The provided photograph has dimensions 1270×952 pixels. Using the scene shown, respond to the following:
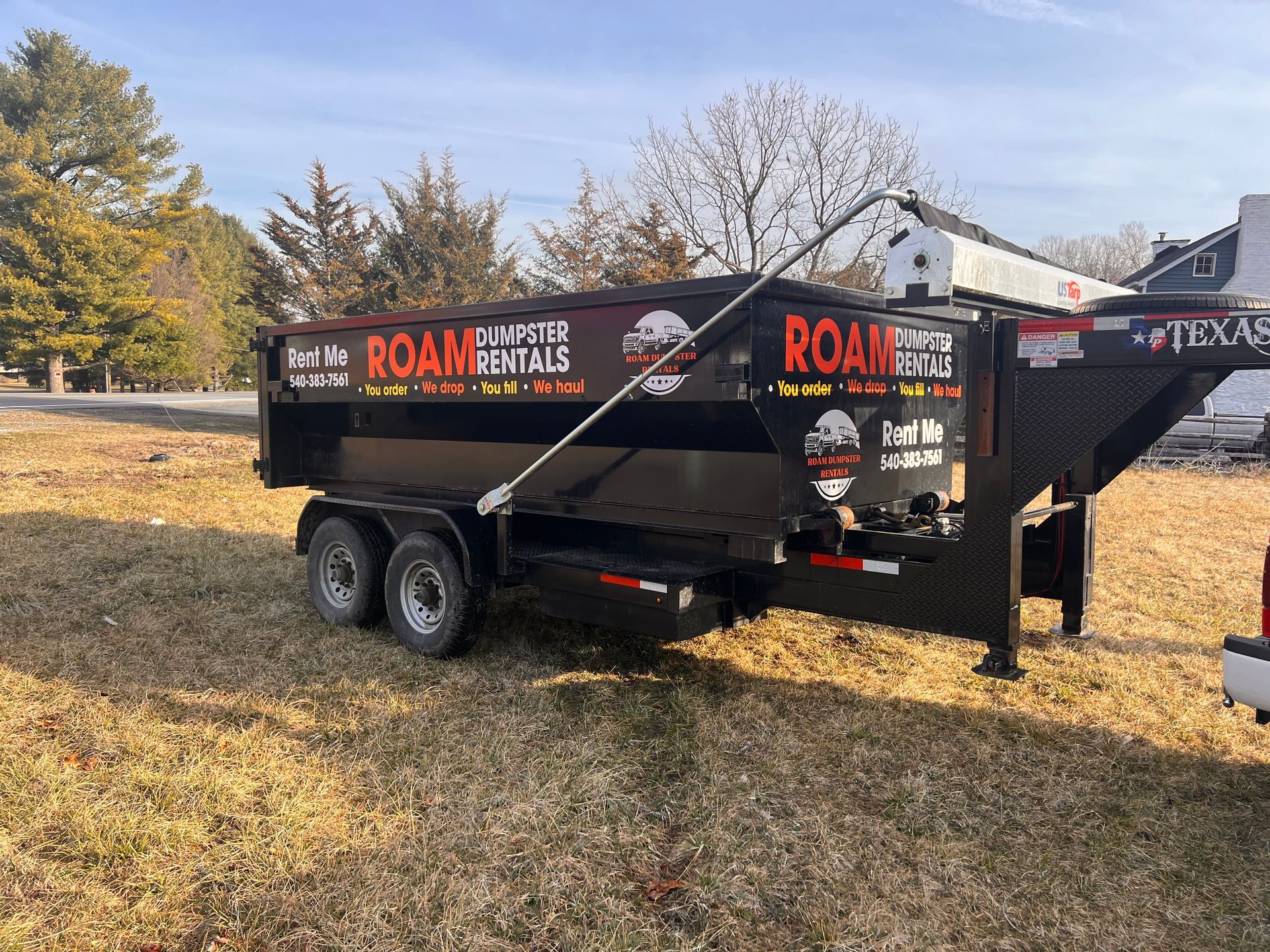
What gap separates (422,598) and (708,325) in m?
2.97

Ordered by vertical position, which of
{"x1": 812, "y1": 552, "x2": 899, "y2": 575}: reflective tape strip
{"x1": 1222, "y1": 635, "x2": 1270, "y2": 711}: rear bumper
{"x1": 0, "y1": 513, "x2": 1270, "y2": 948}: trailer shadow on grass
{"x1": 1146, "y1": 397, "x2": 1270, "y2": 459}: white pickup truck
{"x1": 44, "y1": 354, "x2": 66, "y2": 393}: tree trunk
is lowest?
{"x1": 0, "y1": 513, "x2": 1270, "y2": 948}: trailer shadow on grass

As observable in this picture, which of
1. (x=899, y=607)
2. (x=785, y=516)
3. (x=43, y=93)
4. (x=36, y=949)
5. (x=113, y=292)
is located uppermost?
(x=43, y=93)

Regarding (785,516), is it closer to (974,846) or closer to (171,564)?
(974,846)

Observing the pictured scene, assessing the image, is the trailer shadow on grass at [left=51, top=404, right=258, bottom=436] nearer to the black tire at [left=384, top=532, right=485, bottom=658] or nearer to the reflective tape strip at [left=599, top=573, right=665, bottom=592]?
the black tire at [left=384, top=532, right=485, bottom=658]

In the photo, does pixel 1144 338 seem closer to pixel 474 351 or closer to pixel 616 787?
pixel 616 787

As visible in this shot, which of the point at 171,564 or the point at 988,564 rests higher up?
the point at 988,564

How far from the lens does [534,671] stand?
524 centimetres

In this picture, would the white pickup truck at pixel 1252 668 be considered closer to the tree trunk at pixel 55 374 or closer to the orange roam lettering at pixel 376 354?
the orange roam lettering at pixel 376 354

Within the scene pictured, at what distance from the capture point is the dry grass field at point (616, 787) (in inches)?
115

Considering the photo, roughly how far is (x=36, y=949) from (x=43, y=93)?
1497 inches

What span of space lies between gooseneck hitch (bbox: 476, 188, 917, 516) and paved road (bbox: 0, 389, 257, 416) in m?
22.8

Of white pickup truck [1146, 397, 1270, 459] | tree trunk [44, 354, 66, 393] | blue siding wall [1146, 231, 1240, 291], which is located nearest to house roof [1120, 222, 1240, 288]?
blue siding wall [1146, 231, 1240, 291]

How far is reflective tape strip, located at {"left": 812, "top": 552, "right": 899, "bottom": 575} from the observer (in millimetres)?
4211

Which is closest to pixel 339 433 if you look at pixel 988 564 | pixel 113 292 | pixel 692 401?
pixel 692 401
